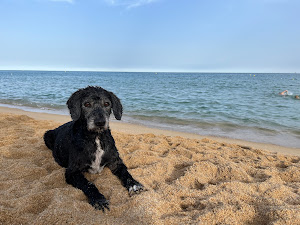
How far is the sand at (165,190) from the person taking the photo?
298 centimetres

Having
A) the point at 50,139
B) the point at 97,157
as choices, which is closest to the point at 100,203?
the point at 97,157

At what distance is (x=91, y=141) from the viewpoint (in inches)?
162

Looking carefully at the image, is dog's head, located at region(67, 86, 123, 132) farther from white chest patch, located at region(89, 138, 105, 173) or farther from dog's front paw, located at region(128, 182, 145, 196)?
dog's front paw, located at region(128, 182, 145, 196)

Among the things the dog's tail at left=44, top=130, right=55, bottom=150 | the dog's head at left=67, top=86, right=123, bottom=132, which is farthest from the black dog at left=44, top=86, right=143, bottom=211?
the dog's tail at left=44, top=130, right=55, bottom=150

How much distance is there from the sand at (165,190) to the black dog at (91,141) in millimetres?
194

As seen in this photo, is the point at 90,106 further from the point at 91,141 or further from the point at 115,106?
the point at 91,141

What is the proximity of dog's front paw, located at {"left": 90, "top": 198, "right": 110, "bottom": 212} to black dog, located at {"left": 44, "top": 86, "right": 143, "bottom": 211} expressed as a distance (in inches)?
11.8

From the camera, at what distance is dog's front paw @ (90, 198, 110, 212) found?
3262mm

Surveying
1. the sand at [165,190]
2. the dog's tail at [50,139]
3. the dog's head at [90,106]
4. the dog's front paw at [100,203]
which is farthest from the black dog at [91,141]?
the dog's tail at [50,139]

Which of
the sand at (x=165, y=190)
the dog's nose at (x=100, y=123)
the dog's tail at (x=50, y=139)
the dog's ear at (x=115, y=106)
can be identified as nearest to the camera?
the sand at (x=165, y=190)

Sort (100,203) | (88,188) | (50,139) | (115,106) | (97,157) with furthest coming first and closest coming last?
1. (50,139)
2. (115,106)
3. (97,157)
4. (88,188)
5. (100,203)

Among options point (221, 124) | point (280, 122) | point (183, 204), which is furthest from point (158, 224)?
point (280, 122)

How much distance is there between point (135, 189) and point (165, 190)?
545mm

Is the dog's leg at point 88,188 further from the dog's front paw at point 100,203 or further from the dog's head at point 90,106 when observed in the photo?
the dog's head at point 90,106
